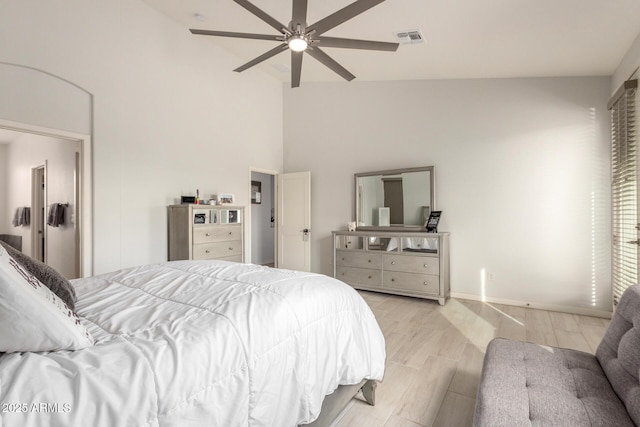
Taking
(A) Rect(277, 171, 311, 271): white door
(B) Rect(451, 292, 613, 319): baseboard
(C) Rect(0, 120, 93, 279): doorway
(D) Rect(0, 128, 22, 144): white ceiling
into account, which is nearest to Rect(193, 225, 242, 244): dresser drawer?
(C) Rect(0, 120, 93, 279): doorway

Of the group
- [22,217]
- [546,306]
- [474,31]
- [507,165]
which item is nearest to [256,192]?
[22,217]

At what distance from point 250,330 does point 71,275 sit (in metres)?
3.99

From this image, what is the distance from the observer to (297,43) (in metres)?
2.49

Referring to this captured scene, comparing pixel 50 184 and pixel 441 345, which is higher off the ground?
pixel 50 184

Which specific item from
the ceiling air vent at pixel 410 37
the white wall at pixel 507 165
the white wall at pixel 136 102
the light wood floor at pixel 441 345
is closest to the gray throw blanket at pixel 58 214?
the white wall at pixel 136 102

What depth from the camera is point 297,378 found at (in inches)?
51.7

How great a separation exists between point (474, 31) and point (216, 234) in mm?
3663

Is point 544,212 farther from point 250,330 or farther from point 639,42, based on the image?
point 250,330

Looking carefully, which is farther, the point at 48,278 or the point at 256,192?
the point at 256,192

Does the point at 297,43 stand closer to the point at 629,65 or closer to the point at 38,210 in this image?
the point at 629,65

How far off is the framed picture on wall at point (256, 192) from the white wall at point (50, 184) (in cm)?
333

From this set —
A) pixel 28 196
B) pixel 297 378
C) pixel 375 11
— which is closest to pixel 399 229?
pixel 375 11

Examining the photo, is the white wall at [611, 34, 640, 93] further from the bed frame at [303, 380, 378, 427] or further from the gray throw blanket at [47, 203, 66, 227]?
the gray throw blanket at [47, 203, 66, 227]

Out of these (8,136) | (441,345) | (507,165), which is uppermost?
(8,136)
